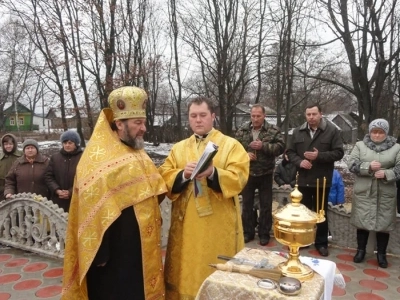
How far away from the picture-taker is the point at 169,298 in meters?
2.79

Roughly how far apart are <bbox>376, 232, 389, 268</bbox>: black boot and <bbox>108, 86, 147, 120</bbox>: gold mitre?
3403 mm

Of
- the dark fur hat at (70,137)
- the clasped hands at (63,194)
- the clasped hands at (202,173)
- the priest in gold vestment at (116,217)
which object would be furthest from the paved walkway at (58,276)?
the clasped hands at (202,173)

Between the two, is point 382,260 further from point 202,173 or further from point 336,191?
point 202,173

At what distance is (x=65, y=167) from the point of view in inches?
188

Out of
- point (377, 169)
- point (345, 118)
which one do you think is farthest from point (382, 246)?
point (345, 118)

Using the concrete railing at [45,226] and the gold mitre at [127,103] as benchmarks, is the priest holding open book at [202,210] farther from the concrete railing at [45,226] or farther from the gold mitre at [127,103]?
the concrete railing at [45,226]

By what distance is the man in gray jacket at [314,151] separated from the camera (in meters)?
4.36

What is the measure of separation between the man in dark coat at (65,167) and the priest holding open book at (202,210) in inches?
92.7

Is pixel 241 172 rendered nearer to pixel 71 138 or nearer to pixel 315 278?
pixel 315 278

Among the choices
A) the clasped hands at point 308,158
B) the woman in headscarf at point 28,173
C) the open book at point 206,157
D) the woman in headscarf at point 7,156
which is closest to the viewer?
the open book at point 206,157

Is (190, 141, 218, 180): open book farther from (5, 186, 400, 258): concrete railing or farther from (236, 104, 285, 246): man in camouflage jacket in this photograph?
(5, 186, 400, 258): concrete railing

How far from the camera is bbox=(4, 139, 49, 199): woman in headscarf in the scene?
5004mm

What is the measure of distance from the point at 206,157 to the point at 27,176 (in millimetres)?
3723

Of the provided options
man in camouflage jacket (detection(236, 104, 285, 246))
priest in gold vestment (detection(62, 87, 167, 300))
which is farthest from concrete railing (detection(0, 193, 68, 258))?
man in camouflage jacket (detection(236, 104, 285, 246))
